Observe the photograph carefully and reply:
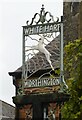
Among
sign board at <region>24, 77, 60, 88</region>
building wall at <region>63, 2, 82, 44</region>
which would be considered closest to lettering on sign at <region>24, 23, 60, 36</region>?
sign board at <region>24, 77, 60, 88</region>

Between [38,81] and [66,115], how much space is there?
0.91 meters

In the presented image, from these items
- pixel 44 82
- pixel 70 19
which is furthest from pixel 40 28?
pixel 70 19

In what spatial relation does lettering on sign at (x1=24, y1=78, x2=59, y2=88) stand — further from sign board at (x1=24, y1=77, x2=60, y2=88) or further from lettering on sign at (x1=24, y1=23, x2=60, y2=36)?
lettering on sign at (x1=24, y1=23, x2=60, y2=36)

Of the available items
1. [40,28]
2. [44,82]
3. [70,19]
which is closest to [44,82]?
[44,82]

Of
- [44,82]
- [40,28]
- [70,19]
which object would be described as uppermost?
[70,19]

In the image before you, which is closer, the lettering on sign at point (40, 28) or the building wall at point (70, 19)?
the lettering on sign at point (40, 28)

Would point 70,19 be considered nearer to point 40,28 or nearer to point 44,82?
point 40,28

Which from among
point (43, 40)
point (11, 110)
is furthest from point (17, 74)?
point (43, 40)

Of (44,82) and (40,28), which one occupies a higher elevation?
(40,28)

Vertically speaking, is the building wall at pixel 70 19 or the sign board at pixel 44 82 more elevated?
the building wall at pixel 70 19

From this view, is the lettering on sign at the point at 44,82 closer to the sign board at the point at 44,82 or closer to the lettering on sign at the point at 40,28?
the sign board at the point at 44,82

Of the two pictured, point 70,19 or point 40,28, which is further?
point 70,19

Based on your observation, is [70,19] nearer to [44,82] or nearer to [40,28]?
[40,28]

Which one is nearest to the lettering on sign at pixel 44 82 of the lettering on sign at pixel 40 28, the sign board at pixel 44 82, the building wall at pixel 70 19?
the sign board at pixel 44 82
